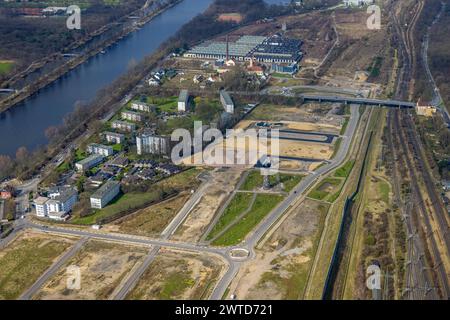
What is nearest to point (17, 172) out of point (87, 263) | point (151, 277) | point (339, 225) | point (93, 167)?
point (93, 167)

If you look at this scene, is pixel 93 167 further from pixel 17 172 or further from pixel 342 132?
pixel 342 132

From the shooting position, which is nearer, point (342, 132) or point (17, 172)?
point (17, 172)

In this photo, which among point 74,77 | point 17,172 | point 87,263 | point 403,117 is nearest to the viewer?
point 87,263

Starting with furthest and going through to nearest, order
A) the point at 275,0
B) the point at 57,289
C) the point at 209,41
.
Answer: the point at 275,0
the point at 209,41
the point at 57,289

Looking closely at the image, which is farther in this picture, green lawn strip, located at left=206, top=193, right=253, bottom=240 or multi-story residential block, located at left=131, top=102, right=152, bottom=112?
multi-story residential block, located at left=131, top=102, right=152, bottom=112

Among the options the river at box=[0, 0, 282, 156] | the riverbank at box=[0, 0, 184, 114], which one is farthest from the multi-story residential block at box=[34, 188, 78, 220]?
the riverbank at box=[0, 0, 184, 114]

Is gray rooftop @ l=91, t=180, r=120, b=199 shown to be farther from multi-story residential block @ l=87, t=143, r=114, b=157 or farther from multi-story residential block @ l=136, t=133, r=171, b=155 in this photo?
multi-story residential block @ l=136, t=133, r=171, b=155

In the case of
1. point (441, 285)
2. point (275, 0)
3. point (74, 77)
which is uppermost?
point (275, 0)
